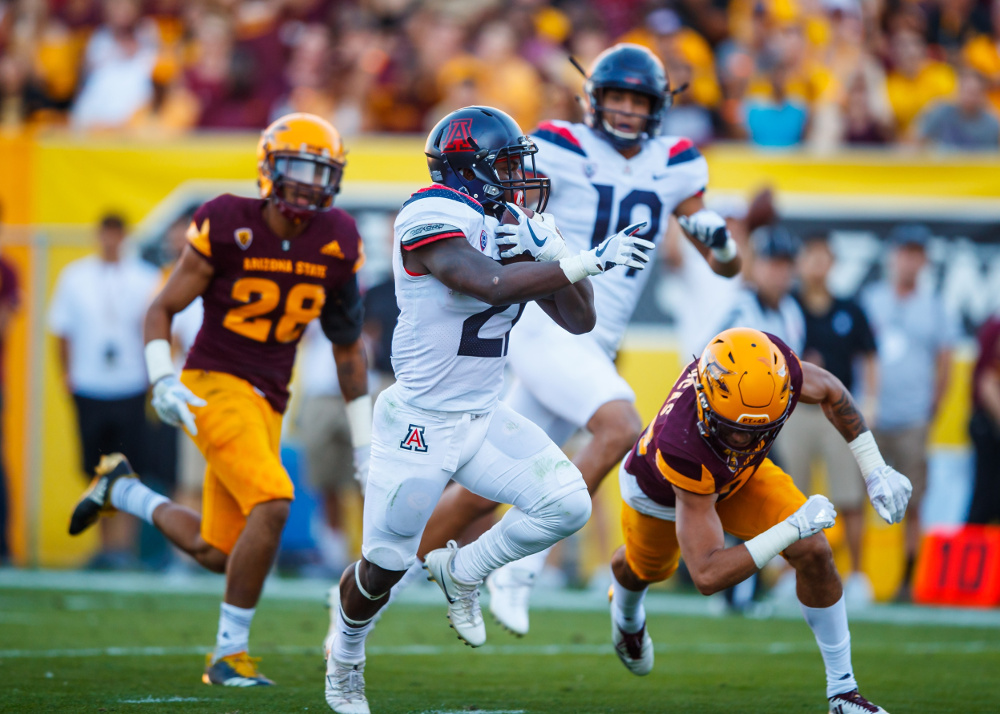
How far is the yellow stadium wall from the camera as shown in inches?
353

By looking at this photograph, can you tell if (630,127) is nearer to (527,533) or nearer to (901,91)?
(527,533)

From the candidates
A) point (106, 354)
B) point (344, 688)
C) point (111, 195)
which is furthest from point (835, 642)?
point (111, 195)

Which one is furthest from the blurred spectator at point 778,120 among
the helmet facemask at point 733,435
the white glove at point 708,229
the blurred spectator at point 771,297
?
the helmet facemask at point 733,435

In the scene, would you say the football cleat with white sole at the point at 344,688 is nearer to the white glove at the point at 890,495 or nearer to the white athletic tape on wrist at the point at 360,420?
the white athletic tape on wrist at the point at 360,420

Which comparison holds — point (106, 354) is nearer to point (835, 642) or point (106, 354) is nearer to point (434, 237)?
point (434, 237)

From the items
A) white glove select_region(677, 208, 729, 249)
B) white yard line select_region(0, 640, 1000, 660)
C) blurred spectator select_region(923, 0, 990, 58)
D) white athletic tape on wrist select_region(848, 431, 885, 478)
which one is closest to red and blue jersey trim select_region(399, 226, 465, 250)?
white glove select_region(677, 208, 729, 249)

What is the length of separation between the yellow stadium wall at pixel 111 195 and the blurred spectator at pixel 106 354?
1.28 feet

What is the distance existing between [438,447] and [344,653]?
0.81 m

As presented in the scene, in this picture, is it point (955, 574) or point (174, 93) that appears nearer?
point (955, 574)

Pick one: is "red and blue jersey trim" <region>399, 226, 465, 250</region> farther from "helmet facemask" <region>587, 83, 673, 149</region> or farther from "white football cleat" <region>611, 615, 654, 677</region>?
"white football cleat" <region>611, 615, 654, 677</region>

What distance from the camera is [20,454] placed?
936 cm

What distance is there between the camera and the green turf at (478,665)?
466 centimetres

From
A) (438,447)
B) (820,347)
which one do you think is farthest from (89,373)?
(438,447)

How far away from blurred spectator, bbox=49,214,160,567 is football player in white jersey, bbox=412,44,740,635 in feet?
14.1
